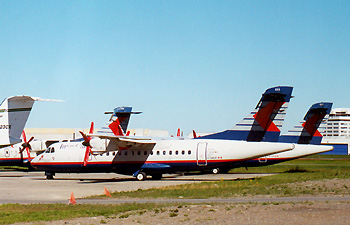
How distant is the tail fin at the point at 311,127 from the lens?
44188mm

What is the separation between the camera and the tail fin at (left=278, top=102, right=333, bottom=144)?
145 ft

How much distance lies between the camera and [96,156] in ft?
122

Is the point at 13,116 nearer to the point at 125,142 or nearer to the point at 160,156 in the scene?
the point at 125,142

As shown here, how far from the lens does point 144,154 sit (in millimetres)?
36344

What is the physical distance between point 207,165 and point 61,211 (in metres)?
18.1

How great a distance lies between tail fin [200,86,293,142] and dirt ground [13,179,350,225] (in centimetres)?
1501

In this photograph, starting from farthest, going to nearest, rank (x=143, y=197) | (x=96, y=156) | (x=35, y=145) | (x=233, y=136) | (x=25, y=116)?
(x=35, y=145) → (x=96, y=156) → (x=233, y=136) → (x=25, y=116) → (x=143, y=197)

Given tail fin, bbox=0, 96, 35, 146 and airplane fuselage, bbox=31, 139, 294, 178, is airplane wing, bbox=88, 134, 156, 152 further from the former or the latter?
tail fin, bbox=0, 96, 35, 146

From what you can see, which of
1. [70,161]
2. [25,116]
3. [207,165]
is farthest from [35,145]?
[25,116]

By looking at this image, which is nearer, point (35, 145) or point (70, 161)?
point (70, 161)

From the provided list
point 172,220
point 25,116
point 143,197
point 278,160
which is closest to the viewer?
point 172,220

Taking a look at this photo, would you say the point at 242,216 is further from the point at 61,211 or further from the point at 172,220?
the point at 61,211

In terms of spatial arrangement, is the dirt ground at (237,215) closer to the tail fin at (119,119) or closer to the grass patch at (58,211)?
the grass patch at (58,211)

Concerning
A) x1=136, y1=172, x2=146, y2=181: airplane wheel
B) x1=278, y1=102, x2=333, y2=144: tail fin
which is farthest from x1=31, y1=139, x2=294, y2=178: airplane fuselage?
x1=278, y1=102, x2=333, y2=144: tail fin
